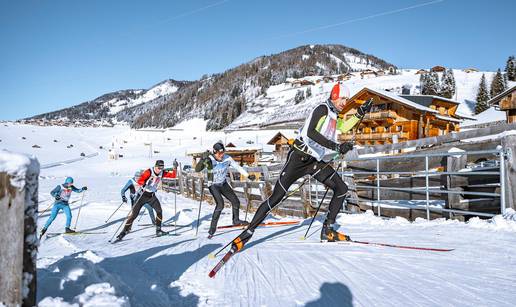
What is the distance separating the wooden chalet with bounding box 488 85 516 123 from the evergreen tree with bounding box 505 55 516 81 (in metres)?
80.2

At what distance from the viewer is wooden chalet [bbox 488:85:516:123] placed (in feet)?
94.7

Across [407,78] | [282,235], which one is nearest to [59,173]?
[282,235]

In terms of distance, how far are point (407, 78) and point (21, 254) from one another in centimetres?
12087

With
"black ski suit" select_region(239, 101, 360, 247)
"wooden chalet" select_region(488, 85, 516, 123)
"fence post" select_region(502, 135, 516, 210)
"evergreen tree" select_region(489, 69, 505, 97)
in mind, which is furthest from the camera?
"evergreen tree" select_region(489, 69, 505, 97)

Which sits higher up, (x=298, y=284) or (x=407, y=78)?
(x=407, y=78)

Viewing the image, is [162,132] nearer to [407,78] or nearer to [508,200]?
[407,78]

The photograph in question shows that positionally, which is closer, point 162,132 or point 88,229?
point 88,229

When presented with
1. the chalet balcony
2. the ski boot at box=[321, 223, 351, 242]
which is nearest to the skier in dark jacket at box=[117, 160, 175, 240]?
the ski boot at box=[321, 223, 351, 242]

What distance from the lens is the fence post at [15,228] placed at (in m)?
1.83

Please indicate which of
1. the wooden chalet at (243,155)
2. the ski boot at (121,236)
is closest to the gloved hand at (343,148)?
the ski boot at (121,236)

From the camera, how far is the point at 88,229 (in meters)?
11.3

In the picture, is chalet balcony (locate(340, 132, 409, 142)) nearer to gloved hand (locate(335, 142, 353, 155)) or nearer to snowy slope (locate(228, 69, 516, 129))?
gloved hand (locate(335, 142, 353, 155))

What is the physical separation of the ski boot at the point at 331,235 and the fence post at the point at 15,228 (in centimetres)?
438

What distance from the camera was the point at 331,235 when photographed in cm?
564
